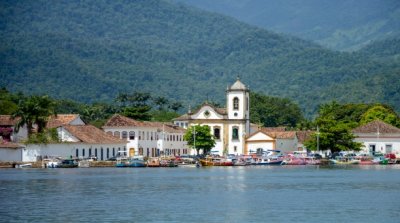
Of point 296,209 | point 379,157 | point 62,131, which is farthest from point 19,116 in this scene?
point 296,209

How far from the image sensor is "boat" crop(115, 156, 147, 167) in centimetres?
10844

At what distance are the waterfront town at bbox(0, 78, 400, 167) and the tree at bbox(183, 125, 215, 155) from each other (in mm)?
1423

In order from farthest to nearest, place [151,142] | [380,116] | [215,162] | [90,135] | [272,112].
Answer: [272,112] → [380,116] → [151,142] → [215,162] → [90,135]

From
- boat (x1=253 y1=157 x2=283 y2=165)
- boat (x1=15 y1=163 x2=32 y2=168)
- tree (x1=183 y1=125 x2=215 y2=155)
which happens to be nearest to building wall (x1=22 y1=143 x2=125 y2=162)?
boat (x1=15 y1=163 x2=32 y2=168)

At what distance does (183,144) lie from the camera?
13538cm

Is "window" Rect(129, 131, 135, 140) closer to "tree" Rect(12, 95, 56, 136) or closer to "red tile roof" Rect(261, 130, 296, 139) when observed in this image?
"red tile roof" Rect(261, 130, 296, 139)

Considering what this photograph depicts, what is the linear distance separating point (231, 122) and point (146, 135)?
36.6ft

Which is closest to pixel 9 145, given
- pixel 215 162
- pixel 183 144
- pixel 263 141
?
pixel 215 162

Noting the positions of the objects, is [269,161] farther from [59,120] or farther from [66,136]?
[66,136]

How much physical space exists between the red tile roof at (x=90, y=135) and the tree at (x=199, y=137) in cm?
1151

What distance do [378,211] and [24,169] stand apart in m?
52.2

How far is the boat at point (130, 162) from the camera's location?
108438 mm

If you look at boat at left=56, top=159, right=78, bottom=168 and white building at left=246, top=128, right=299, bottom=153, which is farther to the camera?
white building at left=246, top=128, right=299, bottom=153

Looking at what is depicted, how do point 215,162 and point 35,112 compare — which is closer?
point 35,112
